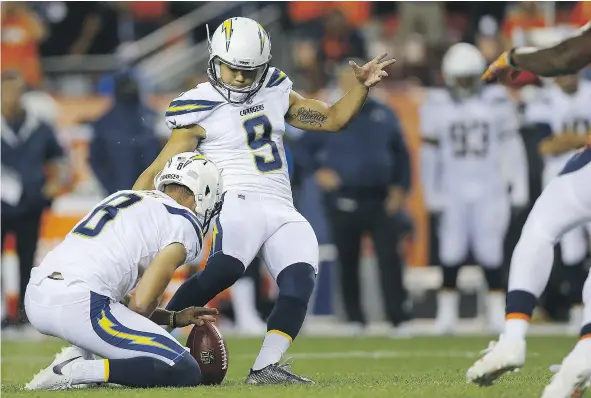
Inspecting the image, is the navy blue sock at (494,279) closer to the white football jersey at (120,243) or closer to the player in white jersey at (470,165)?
the player in white jersey at (470,165)

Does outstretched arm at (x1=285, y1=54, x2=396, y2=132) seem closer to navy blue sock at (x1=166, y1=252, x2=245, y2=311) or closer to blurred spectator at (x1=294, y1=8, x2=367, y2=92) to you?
navy blue sock at (x1=166, y1=252, x2=245, y2=311)

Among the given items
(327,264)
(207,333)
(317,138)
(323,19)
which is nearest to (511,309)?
(207,333)

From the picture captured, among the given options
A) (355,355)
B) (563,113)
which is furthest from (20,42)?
(355,355)

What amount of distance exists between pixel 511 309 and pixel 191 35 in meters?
9.66

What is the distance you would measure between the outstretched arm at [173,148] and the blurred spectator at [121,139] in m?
4.59

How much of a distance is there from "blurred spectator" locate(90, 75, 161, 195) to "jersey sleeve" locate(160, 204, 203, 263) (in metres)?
5.48

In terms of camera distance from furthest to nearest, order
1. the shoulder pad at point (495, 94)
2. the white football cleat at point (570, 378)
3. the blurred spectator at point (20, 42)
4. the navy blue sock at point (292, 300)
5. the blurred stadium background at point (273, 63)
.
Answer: the blurred spectator at point (20, 42) → the blurred stadium background at point (273, 63) → the shoulder pad at point (495, 94) → the navy blue sock at point (292, 300) → the white football cleat at point (570, 378)

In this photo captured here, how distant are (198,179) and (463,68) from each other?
587 cm

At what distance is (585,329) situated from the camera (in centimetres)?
480

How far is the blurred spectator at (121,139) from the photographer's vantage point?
36.1 ft

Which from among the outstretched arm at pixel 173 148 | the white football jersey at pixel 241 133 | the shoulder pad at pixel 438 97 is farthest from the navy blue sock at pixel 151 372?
the shoulder pad at pixel 438 97

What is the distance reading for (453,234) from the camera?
11.0 metres

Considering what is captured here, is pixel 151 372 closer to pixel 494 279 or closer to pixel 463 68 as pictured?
pixel 494 279

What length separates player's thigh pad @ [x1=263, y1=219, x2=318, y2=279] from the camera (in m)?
6.12
